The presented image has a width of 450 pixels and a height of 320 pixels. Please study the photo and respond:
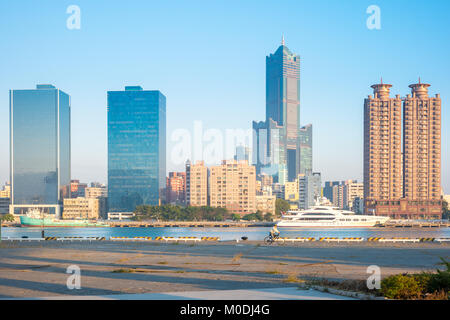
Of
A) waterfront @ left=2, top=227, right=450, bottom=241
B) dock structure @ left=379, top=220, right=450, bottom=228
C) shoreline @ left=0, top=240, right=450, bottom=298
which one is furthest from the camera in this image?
dock structure @ left=379, top=220, right=450, bottom=228

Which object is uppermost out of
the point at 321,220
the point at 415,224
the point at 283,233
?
the point at 321,220

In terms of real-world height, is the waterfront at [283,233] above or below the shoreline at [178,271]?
below

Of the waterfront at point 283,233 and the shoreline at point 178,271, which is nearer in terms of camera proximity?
the shoreline at point 178,271

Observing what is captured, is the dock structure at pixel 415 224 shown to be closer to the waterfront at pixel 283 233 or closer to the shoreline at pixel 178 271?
the waterfront at pixel 283 233

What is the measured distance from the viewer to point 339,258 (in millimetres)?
32094

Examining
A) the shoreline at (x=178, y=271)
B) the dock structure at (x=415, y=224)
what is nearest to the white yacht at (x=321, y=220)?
the dock structure at (x=415, y=224)

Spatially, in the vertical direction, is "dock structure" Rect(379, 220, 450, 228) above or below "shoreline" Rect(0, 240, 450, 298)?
below

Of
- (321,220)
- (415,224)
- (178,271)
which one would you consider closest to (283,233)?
(321,220)

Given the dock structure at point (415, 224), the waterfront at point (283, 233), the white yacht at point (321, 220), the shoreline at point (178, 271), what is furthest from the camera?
the dock structure at point (415, 224)

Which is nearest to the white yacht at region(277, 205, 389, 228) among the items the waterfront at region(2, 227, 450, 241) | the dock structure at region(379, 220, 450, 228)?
the waterfront at region(2, 227, 450, 241)

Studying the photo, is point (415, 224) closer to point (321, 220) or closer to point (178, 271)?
point (321, 220)

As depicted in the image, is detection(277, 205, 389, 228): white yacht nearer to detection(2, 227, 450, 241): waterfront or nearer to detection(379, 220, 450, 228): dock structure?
detection(2, 227, 450, 241): waterfront
